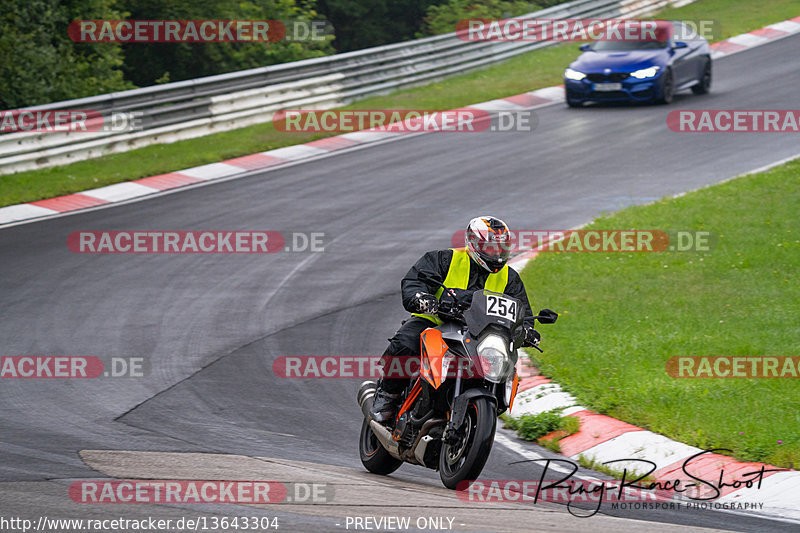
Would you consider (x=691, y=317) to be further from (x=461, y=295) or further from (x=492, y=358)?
(x=492, y=358)

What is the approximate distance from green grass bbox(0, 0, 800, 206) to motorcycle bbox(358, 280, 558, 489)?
1241 centimetres

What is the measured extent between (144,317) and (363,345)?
107 inches

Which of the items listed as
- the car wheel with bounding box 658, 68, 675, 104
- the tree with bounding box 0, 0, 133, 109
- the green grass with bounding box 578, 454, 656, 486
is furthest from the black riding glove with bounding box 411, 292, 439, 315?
the tree with bounding box 0, 0, 133, 109

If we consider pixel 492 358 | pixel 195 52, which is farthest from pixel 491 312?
pixel 195 52

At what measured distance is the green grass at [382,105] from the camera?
18750 millimetres

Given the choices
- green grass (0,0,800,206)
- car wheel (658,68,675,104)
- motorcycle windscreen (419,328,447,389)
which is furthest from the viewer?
car wheel (658,68,675,104)

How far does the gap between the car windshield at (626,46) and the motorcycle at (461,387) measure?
57.2ft

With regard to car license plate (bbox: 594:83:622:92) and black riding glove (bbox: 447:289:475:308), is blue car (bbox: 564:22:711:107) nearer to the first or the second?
car license plate (bbox: 594:83:622:92)

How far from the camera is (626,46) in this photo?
23.3 meters

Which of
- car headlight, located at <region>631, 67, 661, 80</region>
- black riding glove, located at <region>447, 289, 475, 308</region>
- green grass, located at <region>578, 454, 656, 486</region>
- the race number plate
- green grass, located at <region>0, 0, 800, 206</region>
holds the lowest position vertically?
green grass, located at <region>0, 0, 800, 206</region>

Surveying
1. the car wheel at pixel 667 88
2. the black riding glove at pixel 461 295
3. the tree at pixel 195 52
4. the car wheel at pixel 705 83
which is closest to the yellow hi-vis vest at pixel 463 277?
the black riding glove at pixel 461 295

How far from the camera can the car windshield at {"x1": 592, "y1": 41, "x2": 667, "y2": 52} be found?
75.7 feet

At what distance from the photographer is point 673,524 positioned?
6172mm

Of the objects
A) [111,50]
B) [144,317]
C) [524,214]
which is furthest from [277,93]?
[144,317]
